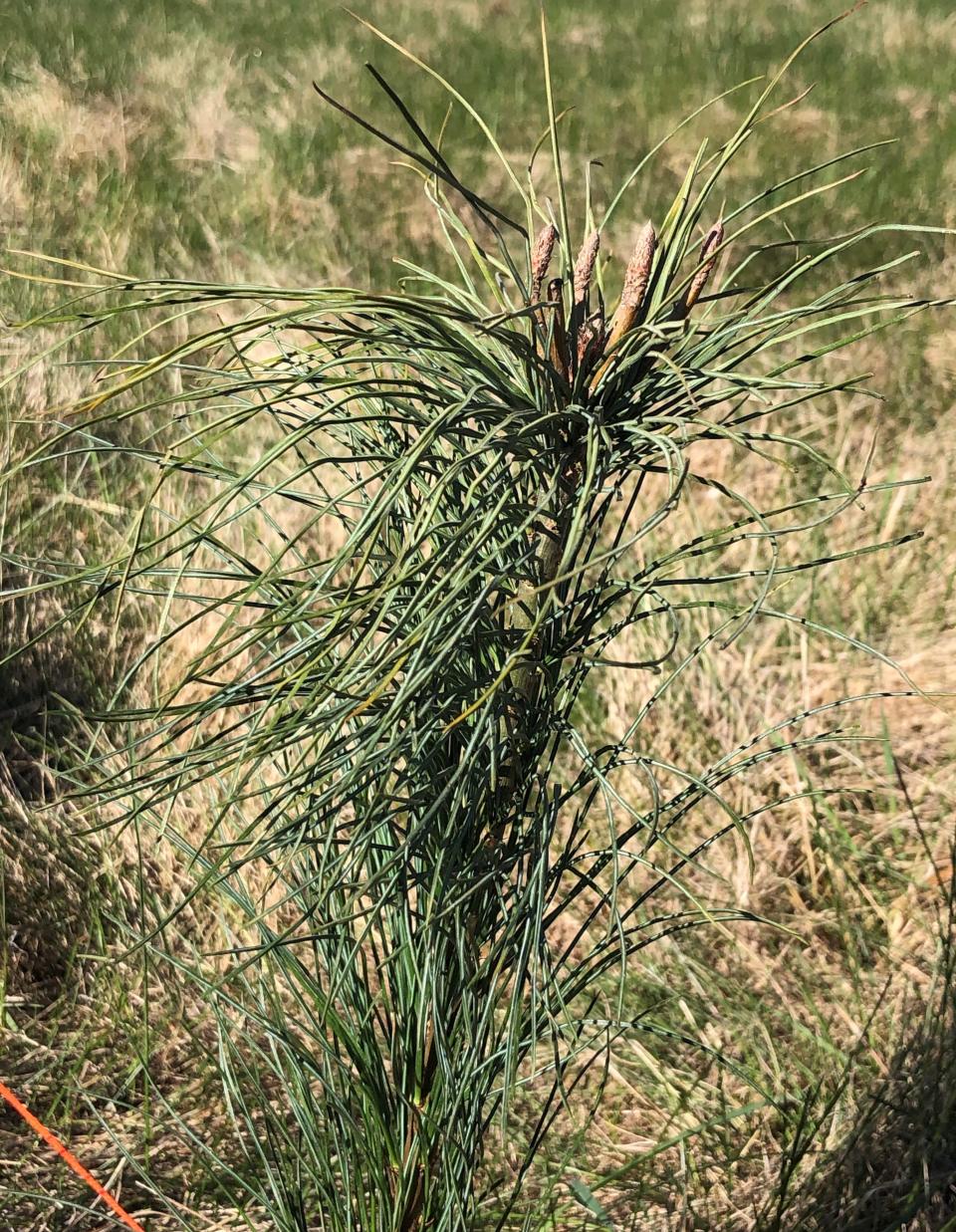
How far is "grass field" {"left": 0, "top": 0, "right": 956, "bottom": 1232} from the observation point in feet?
4.85

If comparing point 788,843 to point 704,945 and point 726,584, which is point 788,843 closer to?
point 704,945

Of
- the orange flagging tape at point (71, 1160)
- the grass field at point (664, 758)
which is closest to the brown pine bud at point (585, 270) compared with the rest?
the grass field at point (664, 758)

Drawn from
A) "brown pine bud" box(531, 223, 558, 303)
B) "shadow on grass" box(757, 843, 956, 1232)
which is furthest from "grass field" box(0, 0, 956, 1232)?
"brown pine bud" box(531, 223, 558, 303)

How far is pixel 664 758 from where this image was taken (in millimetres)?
2205

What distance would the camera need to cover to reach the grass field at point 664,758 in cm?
148

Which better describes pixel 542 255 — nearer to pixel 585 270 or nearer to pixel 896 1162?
pixel 585 270

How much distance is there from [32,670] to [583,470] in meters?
1.54

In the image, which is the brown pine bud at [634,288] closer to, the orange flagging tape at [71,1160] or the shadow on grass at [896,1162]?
the orange flagging tape at [71,1160]

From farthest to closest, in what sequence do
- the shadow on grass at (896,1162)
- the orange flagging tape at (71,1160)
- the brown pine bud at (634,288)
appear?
the shadow on grass at (896,1162)
the orange flagging tape at (71,1160)
the brown pine bud at (634,288)

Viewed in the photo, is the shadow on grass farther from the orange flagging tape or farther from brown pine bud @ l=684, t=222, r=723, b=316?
brown pine bud @ l=684, t=222, r=723, b=316

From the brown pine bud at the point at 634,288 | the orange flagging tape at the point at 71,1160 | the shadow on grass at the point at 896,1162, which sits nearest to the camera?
the brown pine bud at the point at 634,288

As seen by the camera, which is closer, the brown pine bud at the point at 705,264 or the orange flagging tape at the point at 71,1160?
the brown pine bud at the point at 705,264

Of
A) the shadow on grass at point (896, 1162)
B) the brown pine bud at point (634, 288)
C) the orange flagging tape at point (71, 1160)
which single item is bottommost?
the shadow on grass at point (896, 1162)

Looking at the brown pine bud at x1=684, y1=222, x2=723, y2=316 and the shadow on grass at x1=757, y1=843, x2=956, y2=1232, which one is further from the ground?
the brown pine bud at x1=684, y1=222, x2=723, y2=316
